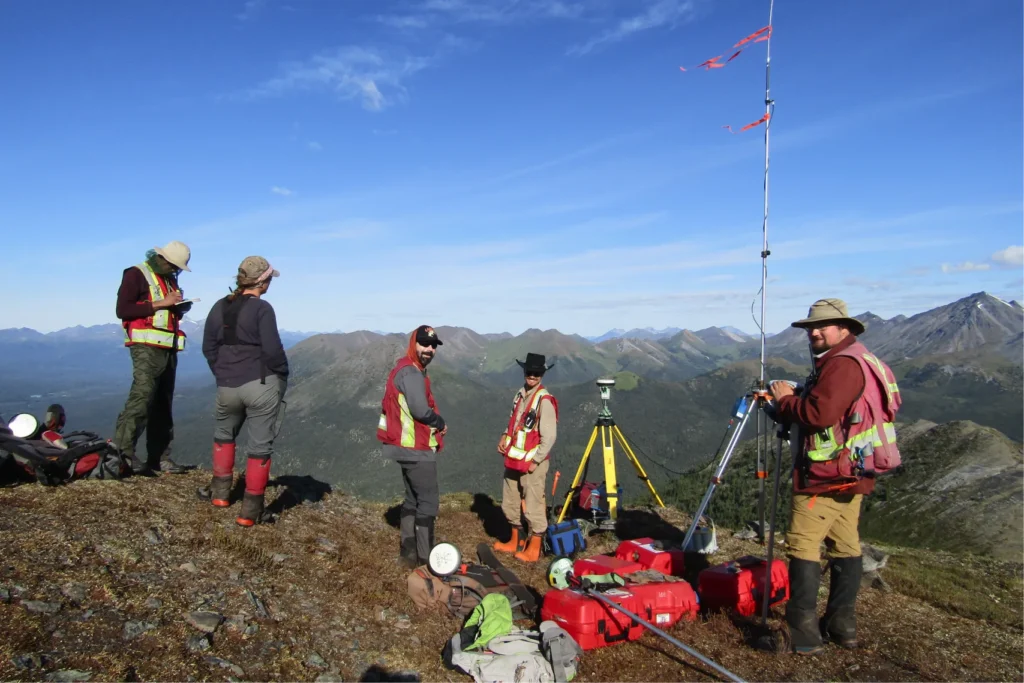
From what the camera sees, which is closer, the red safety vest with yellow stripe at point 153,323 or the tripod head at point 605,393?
the red safety vest with yellow stripe at point 153,323

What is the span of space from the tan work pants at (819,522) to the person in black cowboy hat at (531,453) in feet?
12.2

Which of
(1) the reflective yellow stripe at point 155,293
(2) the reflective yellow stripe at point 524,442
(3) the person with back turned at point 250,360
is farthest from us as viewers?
(2) the reflective yellow stripe at point 524,442

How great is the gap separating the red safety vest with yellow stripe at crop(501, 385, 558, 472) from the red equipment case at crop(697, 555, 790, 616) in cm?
295

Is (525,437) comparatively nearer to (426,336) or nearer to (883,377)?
(426,336)

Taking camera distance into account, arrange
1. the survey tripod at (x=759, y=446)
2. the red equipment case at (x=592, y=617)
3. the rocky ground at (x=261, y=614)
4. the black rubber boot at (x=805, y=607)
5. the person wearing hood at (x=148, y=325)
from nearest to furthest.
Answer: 1. the rocky ground at (x=261, y=614)
2. the black rubber boot at (x=805, y=607)
3. the red equipment case at (x=592, y=617)
4. the survey tripod at (x=759, y=446)
5. the person wearing hood at (x=148, y=325)

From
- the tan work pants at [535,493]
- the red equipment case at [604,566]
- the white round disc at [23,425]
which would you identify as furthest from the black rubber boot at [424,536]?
the white round disc at [23,425]

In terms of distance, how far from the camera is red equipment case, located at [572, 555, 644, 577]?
293 inches

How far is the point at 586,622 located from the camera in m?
6.17

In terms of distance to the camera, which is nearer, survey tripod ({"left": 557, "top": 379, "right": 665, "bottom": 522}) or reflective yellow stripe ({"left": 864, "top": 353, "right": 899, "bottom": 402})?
reflective yellow stripe ({"left": 864, "top": 353, "right": 899, "bottom": 402})

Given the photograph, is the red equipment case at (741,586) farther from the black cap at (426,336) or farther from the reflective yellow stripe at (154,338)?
the reflective yellow stripe at (154,338)

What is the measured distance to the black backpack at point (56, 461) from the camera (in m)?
7.48

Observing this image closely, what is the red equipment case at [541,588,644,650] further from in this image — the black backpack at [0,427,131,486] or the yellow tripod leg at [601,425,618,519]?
the black backpack at [0,427,131,486]

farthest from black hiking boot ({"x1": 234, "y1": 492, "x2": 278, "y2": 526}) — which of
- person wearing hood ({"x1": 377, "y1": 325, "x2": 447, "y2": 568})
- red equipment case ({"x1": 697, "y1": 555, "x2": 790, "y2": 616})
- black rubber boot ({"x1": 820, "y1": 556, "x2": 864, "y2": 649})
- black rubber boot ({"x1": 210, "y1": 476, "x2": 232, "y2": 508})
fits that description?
black rubber boot ({"x1": 820, "y1": 556, "x2": 864, "y2": 649})

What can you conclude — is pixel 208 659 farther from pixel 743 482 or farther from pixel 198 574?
pixel 743 482
